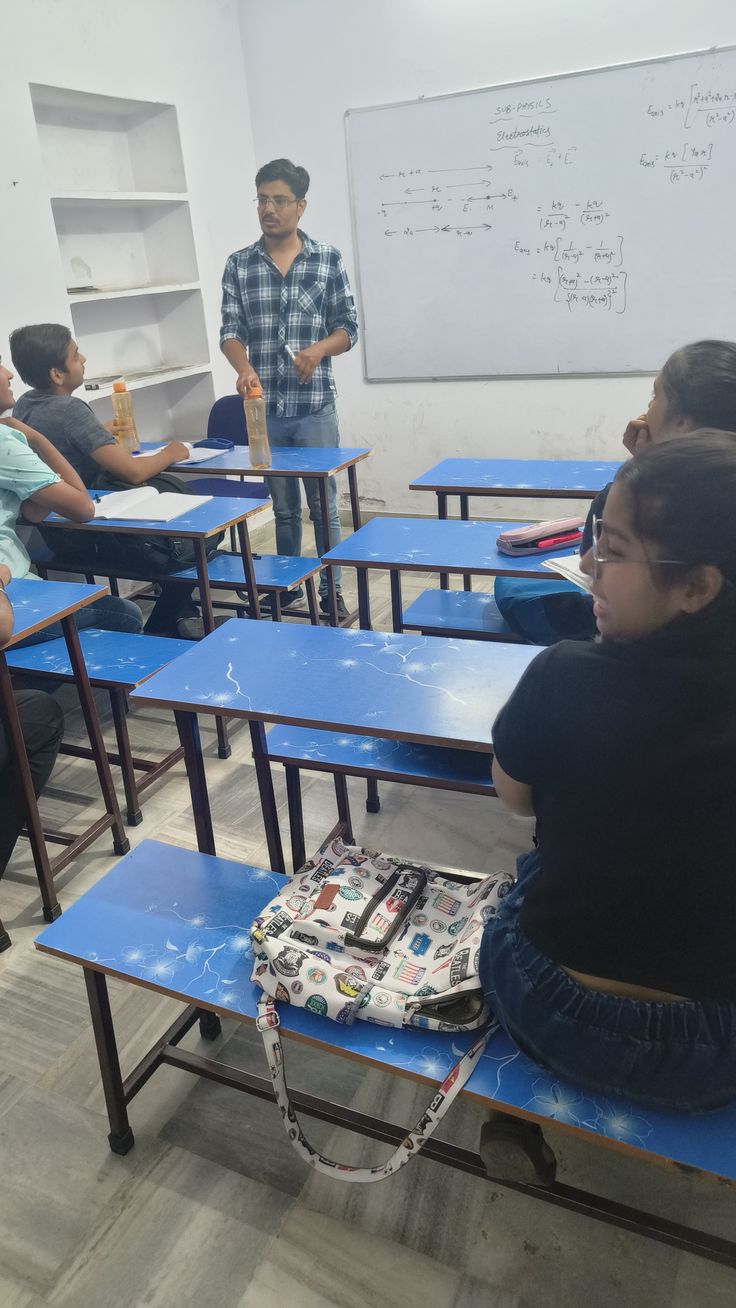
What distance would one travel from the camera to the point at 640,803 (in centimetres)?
88

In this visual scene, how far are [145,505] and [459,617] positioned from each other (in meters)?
1.06

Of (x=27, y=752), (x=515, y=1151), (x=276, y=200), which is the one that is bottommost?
(x=515, y=1151)

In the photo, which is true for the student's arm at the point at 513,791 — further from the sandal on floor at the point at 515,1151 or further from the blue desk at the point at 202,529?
the blue desk at the point at 202,529

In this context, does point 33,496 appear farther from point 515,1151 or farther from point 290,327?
point 515,1151

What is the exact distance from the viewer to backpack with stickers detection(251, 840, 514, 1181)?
115cm

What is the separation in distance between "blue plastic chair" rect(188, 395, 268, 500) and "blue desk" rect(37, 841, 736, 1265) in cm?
236

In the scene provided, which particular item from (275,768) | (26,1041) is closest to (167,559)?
(275,768)

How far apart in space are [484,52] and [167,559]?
2.76m

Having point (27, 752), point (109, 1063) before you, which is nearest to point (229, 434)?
point (27, 752)

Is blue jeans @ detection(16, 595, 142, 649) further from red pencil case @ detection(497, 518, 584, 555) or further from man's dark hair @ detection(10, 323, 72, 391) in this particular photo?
red pencil case @ detection(497, 518, 584, 555)

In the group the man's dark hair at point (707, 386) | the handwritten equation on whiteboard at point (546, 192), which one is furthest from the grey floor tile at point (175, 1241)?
the handwritten equation on whiteboard at point (546, 192)

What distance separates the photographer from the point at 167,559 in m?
2.91

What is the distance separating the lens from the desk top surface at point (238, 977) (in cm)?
101

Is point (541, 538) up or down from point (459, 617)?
up
